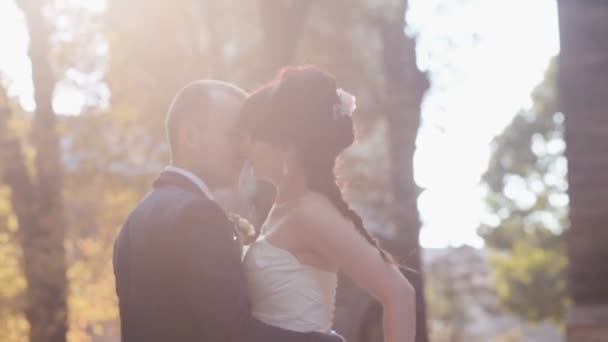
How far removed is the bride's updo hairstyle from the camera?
494 cm

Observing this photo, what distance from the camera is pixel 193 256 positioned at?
471cm

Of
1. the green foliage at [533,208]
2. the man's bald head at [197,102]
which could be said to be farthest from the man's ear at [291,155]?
the green foliage at [533,208]

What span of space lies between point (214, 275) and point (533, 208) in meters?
47.7

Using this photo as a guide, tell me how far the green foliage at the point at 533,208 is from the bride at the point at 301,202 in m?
41.4

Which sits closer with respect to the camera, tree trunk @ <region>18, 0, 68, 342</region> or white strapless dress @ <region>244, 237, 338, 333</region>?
white strapless dress @ <region>244, 237, 338, 333</region>

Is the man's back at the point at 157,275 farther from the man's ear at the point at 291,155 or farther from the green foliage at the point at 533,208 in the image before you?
the green foliage at the point at 533,208

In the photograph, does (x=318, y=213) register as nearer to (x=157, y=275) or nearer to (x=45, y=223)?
(x=157, y=275)

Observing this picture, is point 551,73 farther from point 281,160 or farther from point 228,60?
point 281,160

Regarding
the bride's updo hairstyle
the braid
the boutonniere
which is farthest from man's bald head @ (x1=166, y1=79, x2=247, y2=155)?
the braid

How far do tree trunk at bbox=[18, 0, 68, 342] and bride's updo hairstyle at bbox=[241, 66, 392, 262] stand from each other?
32.5 feet

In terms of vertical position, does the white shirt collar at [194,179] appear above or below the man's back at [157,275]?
above

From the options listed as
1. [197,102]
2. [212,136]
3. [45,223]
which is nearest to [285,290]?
[212,136]

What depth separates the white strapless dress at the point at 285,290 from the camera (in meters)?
5.01

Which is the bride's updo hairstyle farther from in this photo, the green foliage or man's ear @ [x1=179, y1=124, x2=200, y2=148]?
the green foliage
